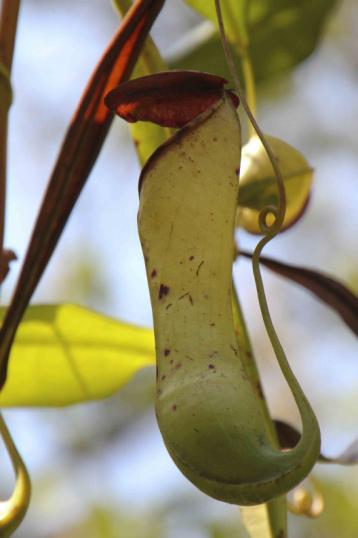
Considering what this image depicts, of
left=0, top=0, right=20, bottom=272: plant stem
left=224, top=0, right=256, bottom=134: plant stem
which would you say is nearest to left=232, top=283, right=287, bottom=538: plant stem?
left=0, top=0, right=20, bottom=272: plant stem

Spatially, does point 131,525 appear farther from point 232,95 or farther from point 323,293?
point 232,95

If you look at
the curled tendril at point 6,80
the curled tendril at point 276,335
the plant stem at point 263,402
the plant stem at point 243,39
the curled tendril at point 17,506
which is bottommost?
the curled tendril at point 17,506

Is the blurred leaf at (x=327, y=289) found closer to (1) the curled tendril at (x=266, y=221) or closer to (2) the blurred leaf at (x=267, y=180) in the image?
(2) the blurred leaf at (x=267, y=180)

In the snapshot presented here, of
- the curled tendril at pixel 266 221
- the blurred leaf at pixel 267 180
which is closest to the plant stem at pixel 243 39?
the blurred leaf at pixel 267 180

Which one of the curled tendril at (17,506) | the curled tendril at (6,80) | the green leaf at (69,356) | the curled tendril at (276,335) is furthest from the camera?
the green leaf at (69,356)

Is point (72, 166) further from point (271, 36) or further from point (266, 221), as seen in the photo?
point (271, 36)

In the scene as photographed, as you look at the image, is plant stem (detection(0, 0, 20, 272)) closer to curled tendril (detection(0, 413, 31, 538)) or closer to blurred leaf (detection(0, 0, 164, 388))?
blurred leaf (detection(0, 0, 164, 388))

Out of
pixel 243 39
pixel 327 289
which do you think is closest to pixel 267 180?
pixel 327 289
